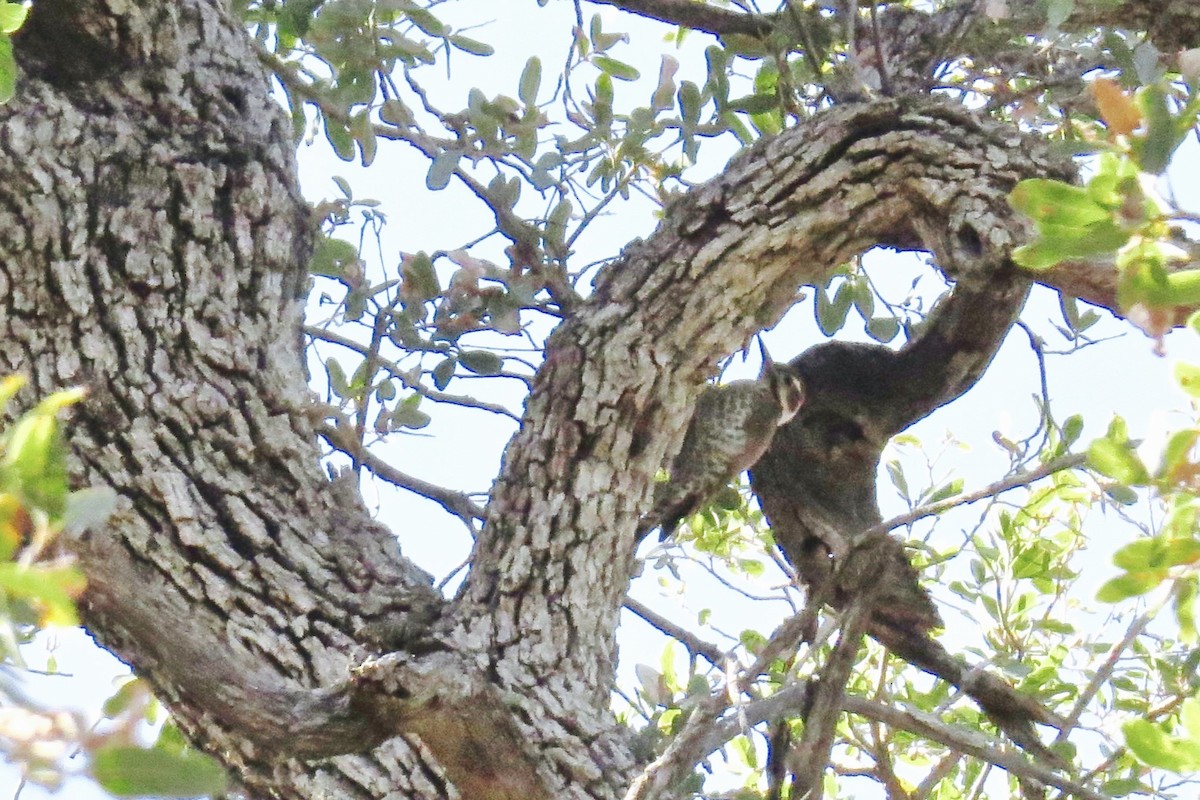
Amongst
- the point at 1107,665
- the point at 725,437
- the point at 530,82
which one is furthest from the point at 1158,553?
the point at 530,82

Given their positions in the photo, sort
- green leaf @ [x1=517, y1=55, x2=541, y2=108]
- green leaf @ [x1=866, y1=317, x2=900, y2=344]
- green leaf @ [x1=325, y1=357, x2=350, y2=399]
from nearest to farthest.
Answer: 1. green leaf @ [x1=325, y1=357, x2=350, y2=399]
2. green leaf @ [x1=517, y1=55, x2=541, y2=108]
3. green leaf @ [x1=866, y1=317, x2=900, y2=344]

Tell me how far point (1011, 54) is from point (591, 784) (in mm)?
1465

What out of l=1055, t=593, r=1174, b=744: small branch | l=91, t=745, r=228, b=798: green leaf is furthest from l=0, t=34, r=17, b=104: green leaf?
l=1055, t=593, r=1174, b=744: small branch

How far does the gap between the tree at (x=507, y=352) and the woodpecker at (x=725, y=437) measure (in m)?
0.11

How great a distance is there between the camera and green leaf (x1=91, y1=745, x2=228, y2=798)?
500mm

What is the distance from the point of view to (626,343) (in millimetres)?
1713

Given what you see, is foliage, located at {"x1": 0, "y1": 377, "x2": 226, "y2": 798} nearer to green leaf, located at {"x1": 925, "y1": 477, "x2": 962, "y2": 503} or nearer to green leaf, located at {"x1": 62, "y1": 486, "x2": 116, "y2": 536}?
green leaf, located at {"x1": 62, "y1": 486, "x2": 116, "y2": 536}

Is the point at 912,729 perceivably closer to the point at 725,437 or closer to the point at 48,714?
the point at 725,437

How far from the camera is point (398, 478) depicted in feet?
6.74

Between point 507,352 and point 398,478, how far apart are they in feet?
0.89

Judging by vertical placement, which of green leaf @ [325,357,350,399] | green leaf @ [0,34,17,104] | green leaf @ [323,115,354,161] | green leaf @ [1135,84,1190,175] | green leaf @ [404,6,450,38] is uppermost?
green leaf @ [404,6,450,38]

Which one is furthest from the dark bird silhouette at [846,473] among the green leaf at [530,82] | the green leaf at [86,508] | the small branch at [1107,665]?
the green leaf at [86,508]

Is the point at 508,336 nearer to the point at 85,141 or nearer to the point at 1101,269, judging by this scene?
the point at 85,141

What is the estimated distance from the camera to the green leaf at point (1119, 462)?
0.71 meters
